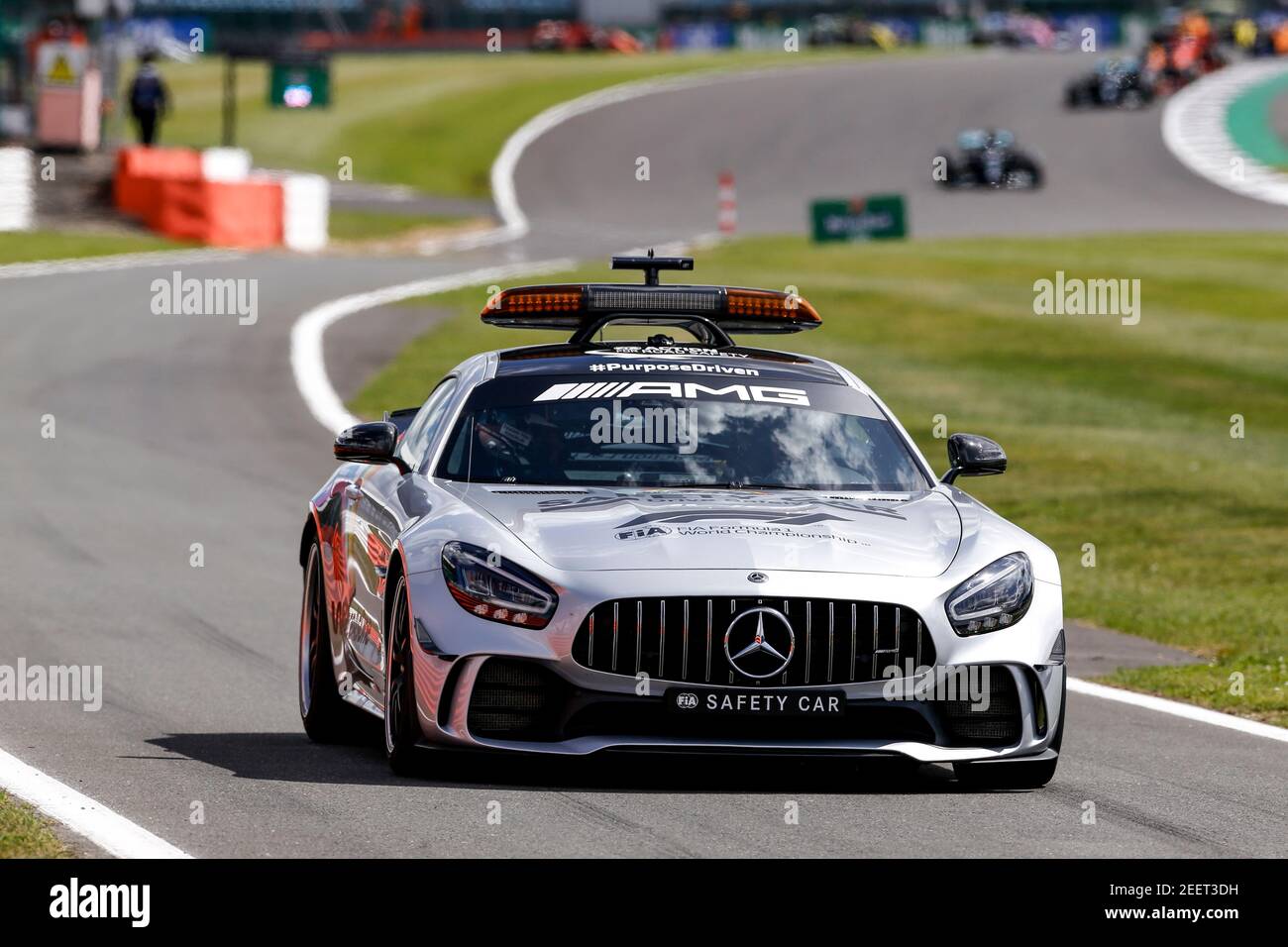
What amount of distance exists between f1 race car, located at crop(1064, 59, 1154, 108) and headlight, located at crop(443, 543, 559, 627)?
62.5 meters

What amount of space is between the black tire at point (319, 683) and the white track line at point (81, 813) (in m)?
1.20

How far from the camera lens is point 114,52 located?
45.8m

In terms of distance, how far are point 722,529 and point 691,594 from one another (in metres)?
0.38

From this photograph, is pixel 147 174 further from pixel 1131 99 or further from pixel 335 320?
pixel 1131 99

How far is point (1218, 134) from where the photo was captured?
63.9 meters

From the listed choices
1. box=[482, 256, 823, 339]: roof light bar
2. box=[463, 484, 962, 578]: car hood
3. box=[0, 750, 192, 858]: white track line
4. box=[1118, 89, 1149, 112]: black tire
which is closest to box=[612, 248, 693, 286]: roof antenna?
box=[482, 256, 823, 339]: roof light bar

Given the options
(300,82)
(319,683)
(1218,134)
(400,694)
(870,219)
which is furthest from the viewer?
(1218,134)

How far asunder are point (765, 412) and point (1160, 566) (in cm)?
683

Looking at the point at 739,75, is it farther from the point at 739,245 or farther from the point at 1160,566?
the point at 1160,566

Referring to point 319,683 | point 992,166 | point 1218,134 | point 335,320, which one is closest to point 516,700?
point 319,683

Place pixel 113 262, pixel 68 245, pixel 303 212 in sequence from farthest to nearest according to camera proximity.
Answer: pixel 303 212 < pixel 68 245 < pixel 113 262

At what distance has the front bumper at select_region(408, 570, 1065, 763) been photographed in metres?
7.56

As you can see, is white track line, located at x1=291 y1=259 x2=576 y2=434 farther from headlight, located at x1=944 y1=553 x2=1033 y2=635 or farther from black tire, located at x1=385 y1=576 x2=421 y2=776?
headlight, located at x1=944 y1=553 x2=1033 y2=635

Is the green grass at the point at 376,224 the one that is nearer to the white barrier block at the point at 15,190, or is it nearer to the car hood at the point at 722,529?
the white barrier block at the point at 15,190
